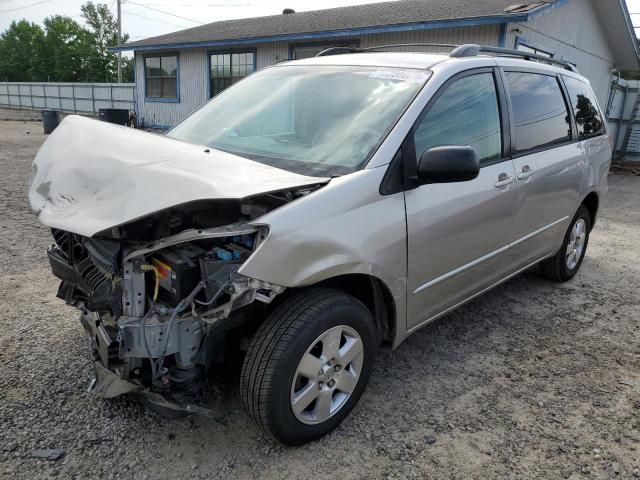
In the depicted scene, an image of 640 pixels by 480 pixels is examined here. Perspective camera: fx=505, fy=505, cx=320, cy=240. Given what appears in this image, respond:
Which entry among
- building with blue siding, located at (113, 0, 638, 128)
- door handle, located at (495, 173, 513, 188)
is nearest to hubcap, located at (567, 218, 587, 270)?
door handle, located at (495, 173, 513, 188)

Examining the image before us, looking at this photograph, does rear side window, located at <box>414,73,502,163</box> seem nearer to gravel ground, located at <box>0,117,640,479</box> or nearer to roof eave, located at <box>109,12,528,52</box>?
→ gravel ground, located at <box>0,117,640,479</box>

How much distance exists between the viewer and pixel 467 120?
3.11m

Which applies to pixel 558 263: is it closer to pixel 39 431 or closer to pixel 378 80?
pixel 378 80

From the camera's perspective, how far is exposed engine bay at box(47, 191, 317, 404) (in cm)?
215

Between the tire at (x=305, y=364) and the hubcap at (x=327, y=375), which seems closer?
the tire at (x=305, y=364)

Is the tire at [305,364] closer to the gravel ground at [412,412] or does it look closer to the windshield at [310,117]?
the gravel ground at [412,412]

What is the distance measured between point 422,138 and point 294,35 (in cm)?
1200

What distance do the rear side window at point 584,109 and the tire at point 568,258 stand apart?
2.35ft

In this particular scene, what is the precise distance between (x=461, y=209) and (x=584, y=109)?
99.9 inches

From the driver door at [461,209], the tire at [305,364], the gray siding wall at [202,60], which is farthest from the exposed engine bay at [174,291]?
the gray siding wall at [202,60]

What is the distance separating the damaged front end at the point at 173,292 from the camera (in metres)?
2.16

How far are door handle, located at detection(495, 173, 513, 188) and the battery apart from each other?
1.96 metres

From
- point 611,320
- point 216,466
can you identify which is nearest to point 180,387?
point 216,466

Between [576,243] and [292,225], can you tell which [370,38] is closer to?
[576,243]
